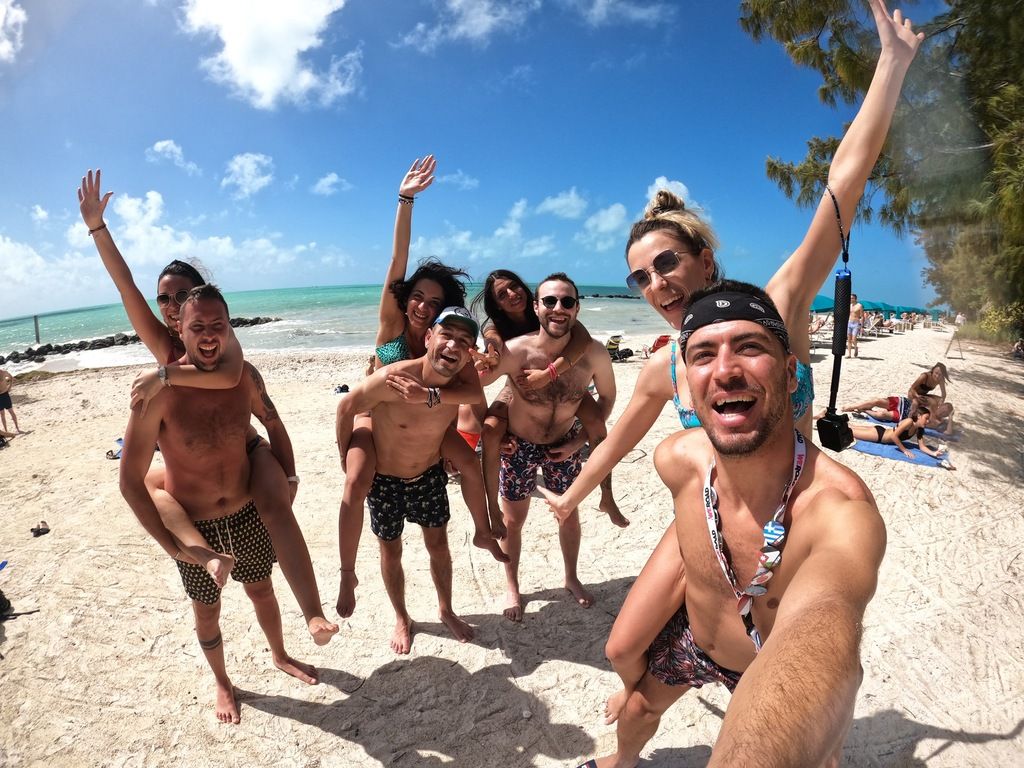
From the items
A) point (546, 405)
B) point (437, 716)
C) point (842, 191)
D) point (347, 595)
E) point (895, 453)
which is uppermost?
point (842, 191)

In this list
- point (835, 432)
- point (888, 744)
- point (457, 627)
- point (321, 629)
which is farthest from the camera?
point (457, 627)

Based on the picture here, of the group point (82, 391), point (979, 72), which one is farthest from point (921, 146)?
point (82, 391)

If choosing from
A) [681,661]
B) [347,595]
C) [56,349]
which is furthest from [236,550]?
[56,349]

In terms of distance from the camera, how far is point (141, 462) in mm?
2766

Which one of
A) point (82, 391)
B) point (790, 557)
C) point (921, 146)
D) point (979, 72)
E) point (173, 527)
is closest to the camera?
point (790, 557)

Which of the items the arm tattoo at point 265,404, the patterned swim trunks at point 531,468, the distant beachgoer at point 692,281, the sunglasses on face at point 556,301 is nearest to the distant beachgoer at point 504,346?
the patterned swim trunks at point 531,468

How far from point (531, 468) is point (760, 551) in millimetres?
2504

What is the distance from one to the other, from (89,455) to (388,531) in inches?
336

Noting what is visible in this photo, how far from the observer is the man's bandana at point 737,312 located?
5.76 feet

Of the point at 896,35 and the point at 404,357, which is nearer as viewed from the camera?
the point at 896,35

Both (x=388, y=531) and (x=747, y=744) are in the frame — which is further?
(x=388, y=531)

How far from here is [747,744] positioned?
101 centimetres

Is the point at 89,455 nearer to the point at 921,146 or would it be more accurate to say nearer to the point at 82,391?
the point at 82,391

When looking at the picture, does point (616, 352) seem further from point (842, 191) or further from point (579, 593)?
point (842, 191)
